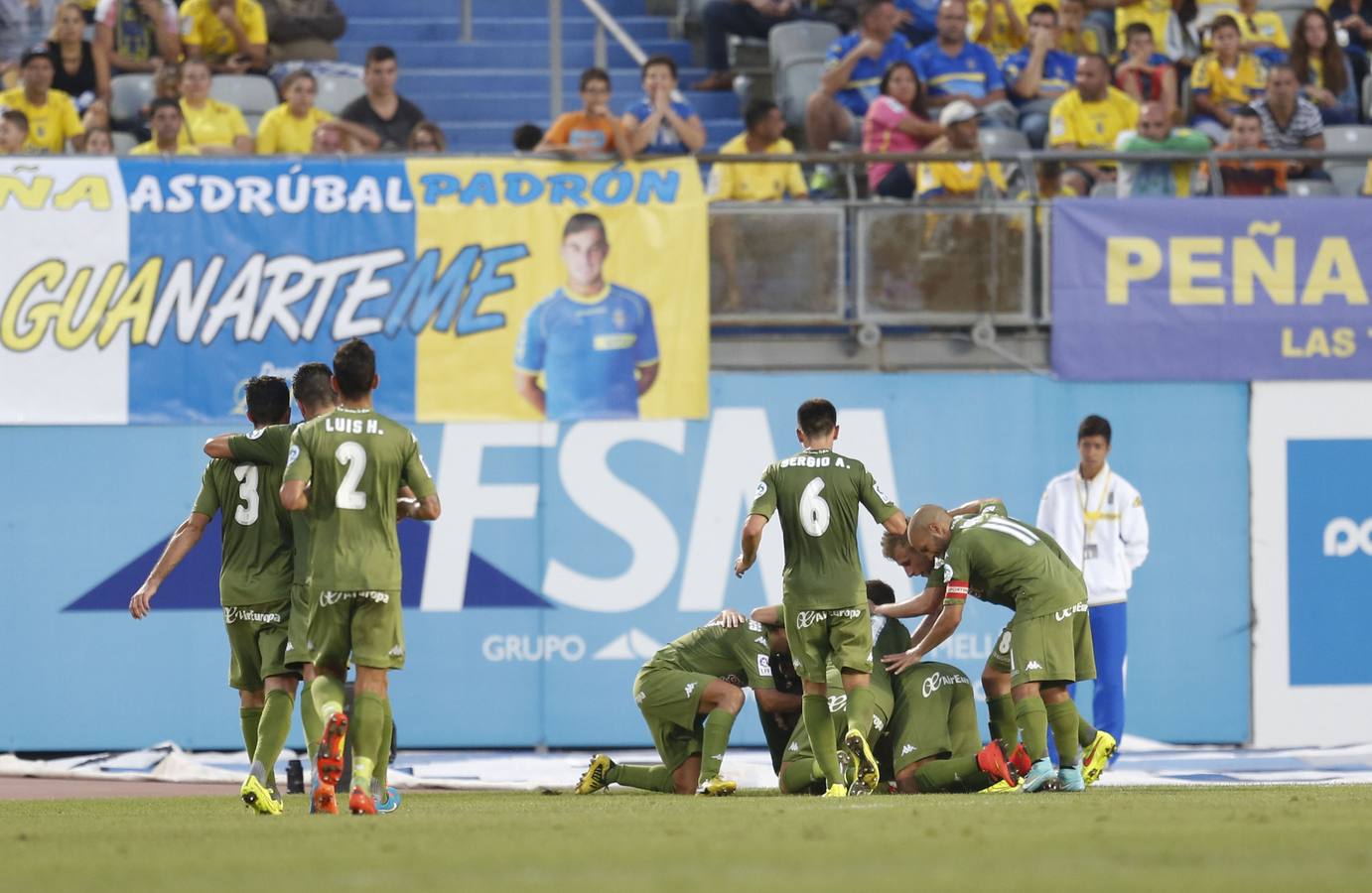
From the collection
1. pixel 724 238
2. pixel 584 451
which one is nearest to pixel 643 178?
pixel 724 238

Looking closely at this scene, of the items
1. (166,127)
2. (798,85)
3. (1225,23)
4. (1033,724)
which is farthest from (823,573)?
(1225,23)

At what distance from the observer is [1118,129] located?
17.3m

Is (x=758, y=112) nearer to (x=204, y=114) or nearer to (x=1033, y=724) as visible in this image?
(x=204, y=114)

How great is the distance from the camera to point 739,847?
6934 millimetres

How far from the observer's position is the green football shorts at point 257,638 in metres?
10.4

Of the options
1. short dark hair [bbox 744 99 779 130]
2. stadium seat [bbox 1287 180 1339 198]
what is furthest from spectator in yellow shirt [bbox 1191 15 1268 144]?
short dark hair [bbox 744 99 779 130]

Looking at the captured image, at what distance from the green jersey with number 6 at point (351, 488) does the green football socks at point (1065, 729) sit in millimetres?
3609

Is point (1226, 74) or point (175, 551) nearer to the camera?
point (175, 551)

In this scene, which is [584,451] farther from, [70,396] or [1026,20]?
[1026,20]

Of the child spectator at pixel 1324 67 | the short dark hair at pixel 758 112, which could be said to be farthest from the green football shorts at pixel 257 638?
the child spectator at pixel 1324 67

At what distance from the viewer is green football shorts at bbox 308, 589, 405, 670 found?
30.8ft

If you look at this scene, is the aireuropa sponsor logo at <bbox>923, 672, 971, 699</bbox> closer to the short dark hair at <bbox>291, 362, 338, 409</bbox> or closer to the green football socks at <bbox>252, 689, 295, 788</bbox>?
the green football socks at <bbox>252, 689, 295, 788</bbox>

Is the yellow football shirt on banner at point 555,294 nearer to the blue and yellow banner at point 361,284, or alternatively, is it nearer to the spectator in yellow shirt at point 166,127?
the blue and yellow banner at point 361,284

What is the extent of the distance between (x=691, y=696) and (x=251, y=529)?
9.01 feet
